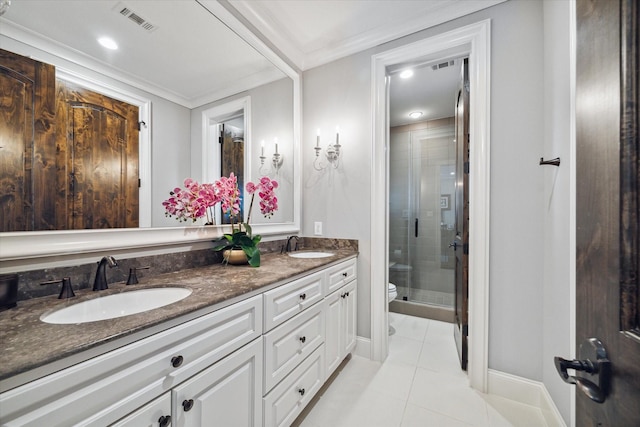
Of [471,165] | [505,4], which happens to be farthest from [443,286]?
[505,4]

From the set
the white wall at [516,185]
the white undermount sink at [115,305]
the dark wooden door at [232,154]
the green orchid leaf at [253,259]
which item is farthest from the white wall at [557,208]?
the dark wooden door at [232,154]

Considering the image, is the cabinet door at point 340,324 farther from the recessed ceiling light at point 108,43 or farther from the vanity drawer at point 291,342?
the recessed ceiling light at point 108,43

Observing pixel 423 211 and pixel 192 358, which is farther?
pixel 423 211

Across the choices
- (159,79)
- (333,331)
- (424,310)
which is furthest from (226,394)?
(424,310)

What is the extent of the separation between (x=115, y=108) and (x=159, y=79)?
0.29m

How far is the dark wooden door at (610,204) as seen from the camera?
1.19 ft

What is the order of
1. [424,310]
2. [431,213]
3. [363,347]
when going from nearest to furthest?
[363,347], [424,310], [431,213]

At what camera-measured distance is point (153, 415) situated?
0.69 m

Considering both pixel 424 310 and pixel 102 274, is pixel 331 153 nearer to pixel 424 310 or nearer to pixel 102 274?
pixel 102 274

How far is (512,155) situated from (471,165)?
0.75 feet

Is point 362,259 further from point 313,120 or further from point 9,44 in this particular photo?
point 9,44

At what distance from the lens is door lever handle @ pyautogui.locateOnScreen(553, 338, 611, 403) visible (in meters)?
0.40

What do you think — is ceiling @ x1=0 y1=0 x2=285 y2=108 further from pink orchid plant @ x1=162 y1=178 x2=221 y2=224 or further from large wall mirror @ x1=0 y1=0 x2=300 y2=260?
pink orchid plant @ x1=162 y1=178 x2=221 y2=224

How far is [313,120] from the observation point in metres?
2.31
